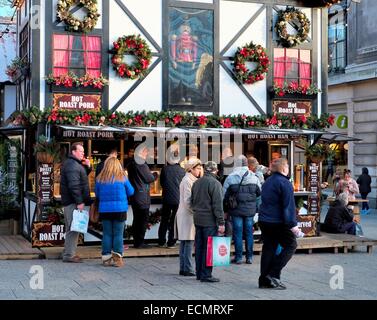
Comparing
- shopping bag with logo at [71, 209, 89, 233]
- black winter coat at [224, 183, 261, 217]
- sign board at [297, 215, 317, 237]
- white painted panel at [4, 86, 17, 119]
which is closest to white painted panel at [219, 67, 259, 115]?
sign board at [297, 215, 317, 237]

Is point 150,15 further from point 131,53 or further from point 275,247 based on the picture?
point 275,247

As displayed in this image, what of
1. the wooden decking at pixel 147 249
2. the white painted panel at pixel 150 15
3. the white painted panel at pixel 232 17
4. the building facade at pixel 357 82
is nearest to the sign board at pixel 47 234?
the wooden decking at pixel 147 249

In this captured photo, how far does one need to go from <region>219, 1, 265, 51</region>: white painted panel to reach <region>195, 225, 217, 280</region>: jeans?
6379mm

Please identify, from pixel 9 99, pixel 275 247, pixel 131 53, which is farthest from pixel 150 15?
pixel 9 99

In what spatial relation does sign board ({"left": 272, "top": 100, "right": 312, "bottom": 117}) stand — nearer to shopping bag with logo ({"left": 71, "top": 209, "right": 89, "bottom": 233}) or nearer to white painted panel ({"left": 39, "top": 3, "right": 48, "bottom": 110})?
white painted panel ({"left": 39, "top": 3, "right": 48, "bottom": 110})

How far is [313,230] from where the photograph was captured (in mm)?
15242

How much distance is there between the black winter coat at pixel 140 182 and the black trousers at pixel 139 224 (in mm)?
116

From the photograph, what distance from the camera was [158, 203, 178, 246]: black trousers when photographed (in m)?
13.6

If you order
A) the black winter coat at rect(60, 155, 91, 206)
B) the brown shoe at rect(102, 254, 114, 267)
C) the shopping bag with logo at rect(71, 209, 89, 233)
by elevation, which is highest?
the black winter coat at rect(60, 155, 91, 206)

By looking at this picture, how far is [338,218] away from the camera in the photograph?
52.2ft

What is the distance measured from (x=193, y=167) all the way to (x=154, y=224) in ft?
12.4

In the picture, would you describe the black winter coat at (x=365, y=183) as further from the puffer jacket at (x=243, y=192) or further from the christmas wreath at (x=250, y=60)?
the puffer jacket at (x=243, y=192)

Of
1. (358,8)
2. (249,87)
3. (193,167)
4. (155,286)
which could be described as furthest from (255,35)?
(358,8)
